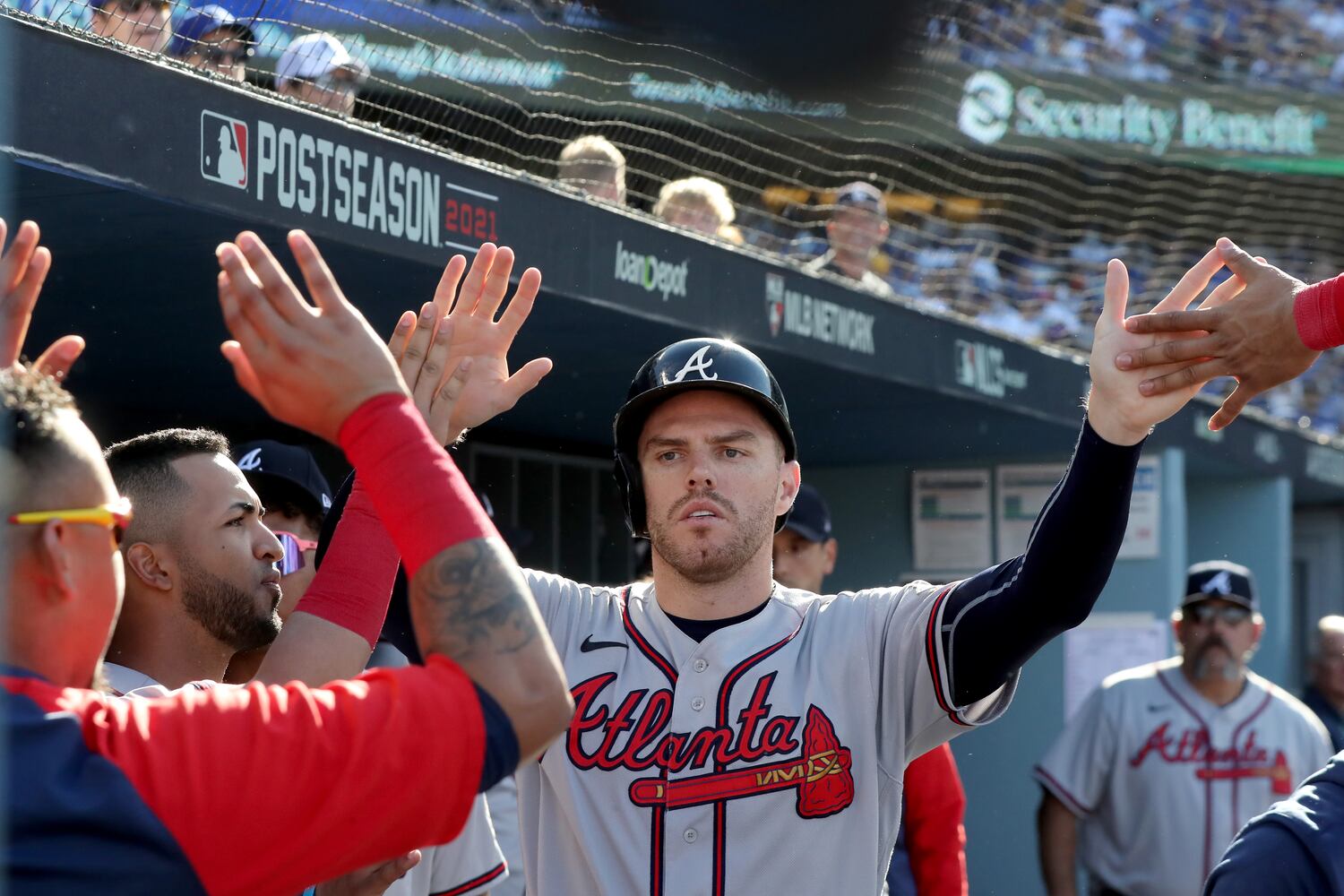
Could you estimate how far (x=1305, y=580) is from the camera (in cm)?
1057

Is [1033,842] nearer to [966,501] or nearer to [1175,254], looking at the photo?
[966,501]

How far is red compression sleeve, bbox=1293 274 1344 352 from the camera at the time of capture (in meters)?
2.30

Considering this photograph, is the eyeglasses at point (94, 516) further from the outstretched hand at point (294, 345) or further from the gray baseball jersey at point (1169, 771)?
the gray baseball jersey at point (1169, 771)

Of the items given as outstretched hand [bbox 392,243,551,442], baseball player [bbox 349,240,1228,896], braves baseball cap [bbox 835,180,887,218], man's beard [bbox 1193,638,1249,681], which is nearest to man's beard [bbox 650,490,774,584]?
baseball player [bbox 349,240,1228,896]

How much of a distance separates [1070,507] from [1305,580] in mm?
9322

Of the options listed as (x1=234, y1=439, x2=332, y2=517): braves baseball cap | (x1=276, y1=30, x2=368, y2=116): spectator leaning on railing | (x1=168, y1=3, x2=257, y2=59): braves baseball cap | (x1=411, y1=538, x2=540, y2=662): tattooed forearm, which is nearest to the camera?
(x1=411, y1=538, x2=540, y2=662): tattooed forearm

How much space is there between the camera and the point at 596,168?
15.9 ft

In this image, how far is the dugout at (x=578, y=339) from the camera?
113 inches

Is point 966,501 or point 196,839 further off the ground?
point 966,501

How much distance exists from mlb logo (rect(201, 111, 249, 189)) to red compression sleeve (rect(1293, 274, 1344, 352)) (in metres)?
1.87

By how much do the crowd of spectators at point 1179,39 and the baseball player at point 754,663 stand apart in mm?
9163

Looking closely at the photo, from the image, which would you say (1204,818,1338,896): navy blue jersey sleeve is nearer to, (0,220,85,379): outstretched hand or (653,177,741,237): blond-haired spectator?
(0,220,85,379): outstretched hand

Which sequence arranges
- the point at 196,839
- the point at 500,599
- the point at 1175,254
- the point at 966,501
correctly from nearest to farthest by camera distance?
the point at 196,839, the point at 500,599, the point at 966,501, the point at 1175,254

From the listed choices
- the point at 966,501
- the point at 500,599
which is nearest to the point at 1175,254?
the point at 966,501
